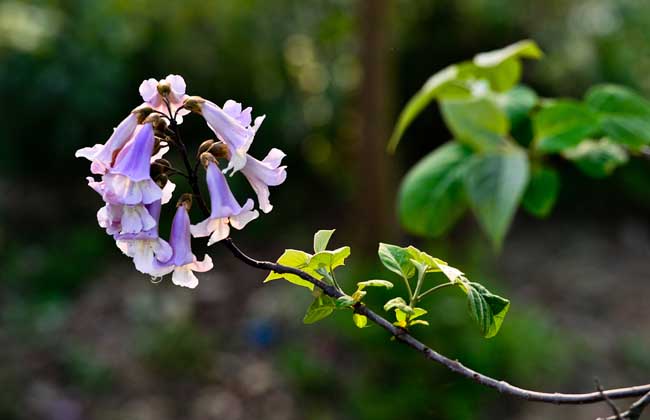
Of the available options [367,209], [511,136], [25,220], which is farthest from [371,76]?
[511,136]

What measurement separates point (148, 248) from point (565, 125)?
2.07 feet

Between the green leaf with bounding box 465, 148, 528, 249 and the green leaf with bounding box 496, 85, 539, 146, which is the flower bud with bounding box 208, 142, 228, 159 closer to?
the green leaf with bounding box 465, 148, 528, 249

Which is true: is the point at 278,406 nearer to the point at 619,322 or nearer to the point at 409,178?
the point at 619,322

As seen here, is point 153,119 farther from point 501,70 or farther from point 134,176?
point 501,70

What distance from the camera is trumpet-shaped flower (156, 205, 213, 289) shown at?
2.07 feet

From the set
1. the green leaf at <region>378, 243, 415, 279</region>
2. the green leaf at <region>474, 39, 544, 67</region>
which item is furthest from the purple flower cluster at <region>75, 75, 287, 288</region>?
the green leaf at <region>474, 39, 544, 67</region>

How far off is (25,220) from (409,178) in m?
3.86

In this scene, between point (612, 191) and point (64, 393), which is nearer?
point (64, 393)

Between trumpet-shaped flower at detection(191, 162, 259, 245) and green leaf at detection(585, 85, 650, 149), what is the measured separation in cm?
57

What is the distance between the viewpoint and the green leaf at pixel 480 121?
1.11 m

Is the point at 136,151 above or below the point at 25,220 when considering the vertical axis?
above

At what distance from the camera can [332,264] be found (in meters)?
0.64

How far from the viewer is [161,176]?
63 cm

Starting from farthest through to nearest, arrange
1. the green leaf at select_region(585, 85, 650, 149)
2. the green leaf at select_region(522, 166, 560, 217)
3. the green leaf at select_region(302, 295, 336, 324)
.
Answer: the green leaf at select_region(522, 166, 560, 217) → the green leaf at select_region(585, 85, 650, 149) → the green leaf at select_region(302, 295, 336, 324)
